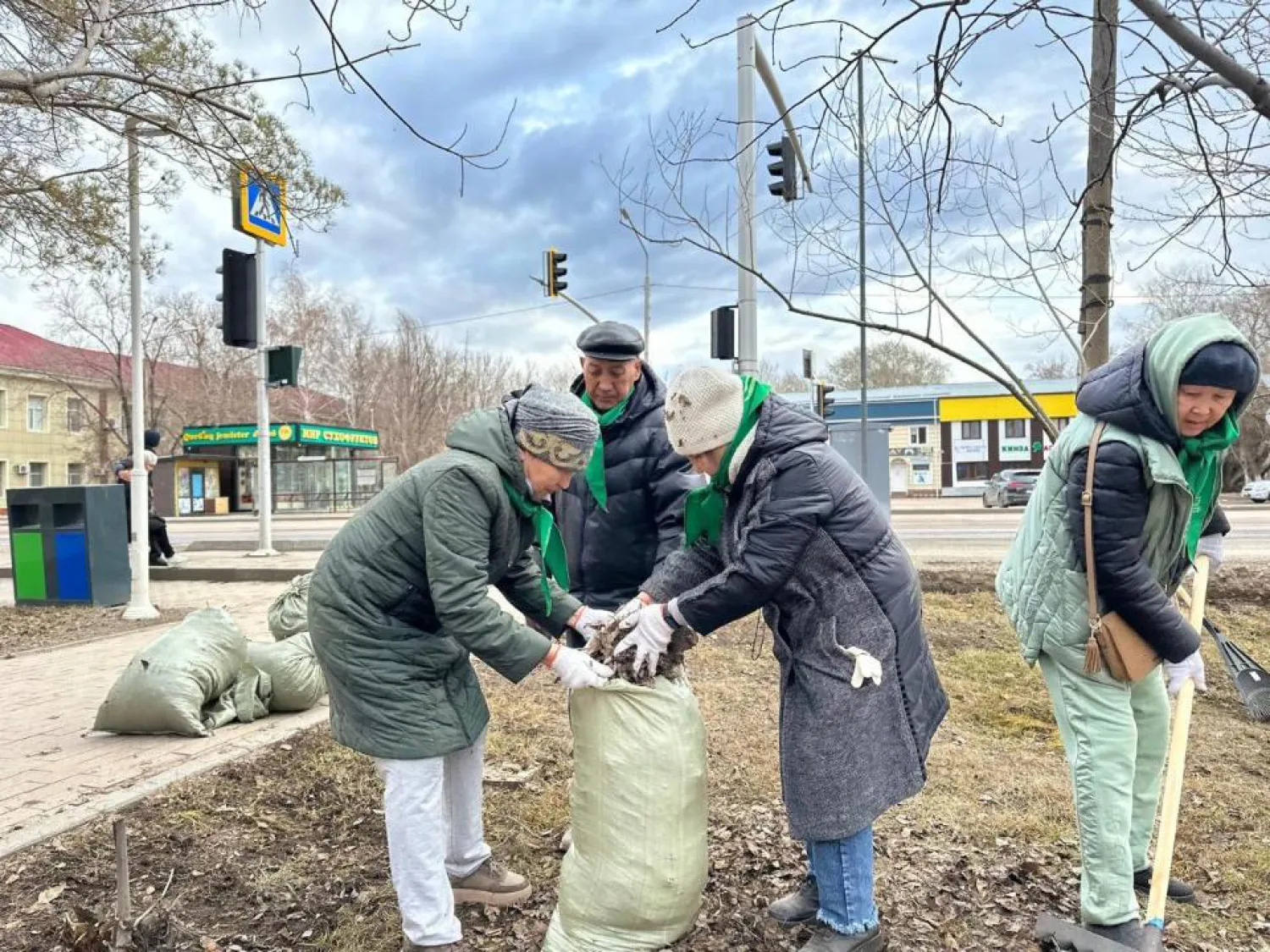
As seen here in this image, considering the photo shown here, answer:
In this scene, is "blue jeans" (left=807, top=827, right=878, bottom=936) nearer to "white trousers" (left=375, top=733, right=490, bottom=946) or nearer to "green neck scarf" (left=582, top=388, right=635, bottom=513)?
"white trousers" (left=375, top=733, right=490, bottom=946)

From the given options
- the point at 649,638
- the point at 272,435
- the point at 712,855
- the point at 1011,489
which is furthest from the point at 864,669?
the point at 272,435

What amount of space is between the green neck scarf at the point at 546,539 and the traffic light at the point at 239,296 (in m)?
6.23

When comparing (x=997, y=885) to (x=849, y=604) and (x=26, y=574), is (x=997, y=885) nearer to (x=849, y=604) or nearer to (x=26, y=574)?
(x=849, y=604)

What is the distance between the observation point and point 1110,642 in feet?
7.48

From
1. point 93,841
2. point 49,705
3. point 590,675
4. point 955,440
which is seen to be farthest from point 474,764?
point 955,440

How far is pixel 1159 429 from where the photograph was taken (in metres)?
2.20

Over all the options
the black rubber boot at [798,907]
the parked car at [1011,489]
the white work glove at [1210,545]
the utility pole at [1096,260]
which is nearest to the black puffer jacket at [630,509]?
the black rubber boot at [798,907]

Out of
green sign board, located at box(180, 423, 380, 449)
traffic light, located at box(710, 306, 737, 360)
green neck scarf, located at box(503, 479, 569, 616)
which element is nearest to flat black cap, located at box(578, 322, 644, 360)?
green neck scarf, located at box(503, 479, 569, 616)

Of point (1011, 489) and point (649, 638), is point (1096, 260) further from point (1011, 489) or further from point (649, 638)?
point (1011, 489)

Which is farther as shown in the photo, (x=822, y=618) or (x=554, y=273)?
(x=554, y=273)

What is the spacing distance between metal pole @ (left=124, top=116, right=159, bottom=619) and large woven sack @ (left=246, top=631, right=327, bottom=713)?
147 inches

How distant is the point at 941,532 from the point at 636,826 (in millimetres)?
16333

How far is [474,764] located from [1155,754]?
6.41 feet

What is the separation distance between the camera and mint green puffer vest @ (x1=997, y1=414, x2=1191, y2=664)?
2.22 m
